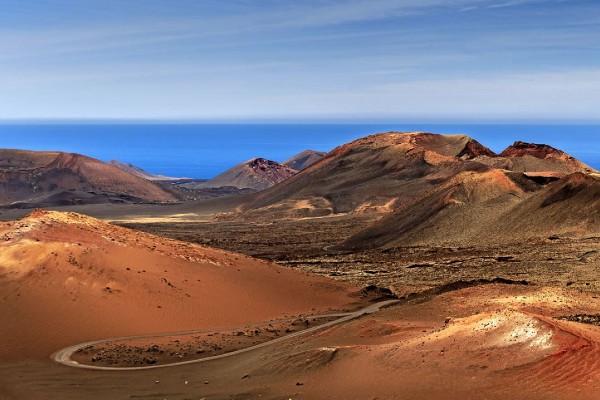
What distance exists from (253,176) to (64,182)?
44237 millimetres

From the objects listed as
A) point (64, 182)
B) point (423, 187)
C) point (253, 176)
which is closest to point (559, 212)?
point (423, 187)

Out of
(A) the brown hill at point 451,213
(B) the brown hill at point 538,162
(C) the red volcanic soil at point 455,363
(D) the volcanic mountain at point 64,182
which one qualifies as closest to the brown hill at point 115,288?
(C) the red volcanic soil at point 455,363

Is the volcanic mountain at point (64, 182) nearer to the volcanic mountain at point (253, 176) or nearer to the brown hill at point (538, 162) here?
the volcanic mountain at point (253, 176)

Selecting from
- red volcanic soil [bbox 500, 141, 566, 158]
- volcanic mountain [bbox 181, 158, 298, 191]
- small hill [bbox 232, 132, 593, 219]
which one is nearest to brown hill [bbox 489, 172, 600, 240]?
small hill [bbox 232, 132, 593, 219]

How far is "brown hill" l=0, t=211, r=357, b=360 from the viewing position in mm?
24781

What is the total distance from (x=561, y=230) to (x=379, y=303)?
19.5 m

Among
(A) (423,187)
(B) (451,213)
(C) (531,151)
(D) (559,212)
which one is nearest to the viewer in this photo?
(D) (559,212)

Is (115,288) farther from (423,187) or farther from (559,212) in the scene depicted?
(423,187)

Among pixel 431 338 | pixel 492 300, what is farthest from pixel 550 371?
pixel 492 300

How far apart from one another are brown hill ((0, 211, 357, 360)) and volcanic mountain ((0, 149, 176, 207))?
3321 inches

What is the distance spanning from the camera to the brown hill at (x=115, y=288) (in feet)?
81.3

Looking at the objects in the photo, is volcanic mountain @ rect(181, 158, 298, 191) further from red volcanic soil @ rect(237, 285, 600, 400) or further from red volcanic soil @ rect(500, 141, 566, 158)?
red volcanic soil @ rect(237, 285, 600, 400)

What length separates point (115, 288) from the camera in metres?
27.5

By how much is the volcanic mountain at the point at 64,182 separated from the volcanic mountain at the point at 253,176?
24.1 meters
